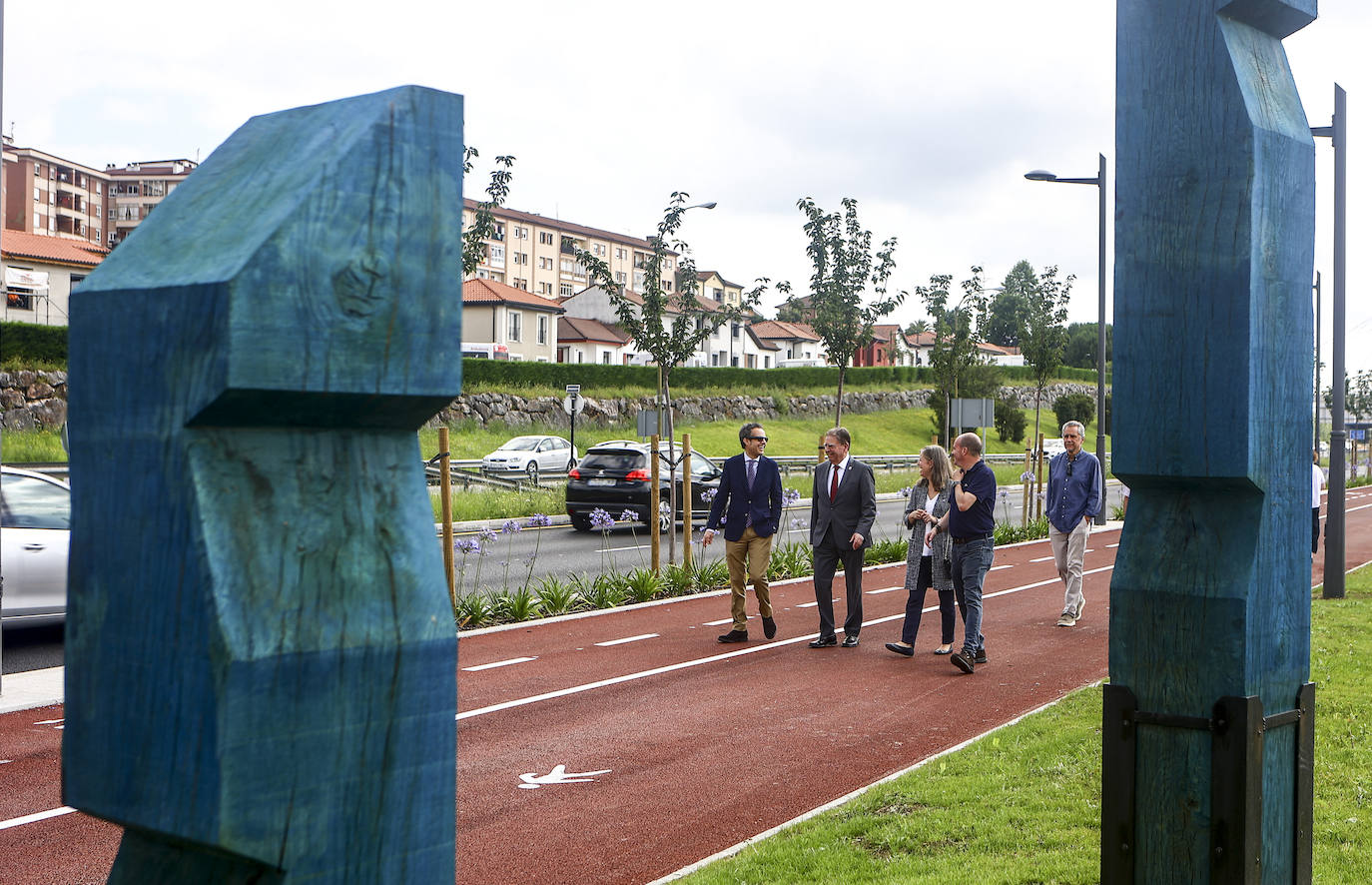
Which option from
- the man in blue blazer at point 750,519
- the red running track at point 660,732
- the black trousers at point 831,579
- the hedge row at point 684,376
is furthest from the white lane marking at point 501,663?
the hedge row at point 684,376

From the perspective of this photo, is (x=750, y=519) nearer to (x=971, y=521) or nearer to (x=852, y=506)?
(x=852, y=506)

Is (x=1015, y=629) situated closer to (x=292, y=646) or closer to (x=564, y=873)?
(x=564, y=873)

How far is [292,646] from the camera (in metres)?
0.92

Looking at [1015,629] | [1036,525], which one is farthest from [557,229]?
[1015,629]

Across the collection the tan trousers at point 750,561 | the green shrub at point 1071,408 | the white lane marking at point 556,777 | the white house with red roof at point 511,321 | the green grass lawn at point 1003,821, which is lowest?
the white lane marking at point 556,777

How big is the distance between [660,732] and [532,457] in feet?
108

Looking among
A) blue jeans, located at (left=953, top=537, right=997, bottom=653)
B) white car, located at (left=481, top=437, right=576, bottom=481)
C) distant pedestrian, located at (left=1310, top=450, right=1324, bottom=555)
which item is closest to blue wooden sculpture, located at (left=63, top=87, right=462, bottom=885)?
distant pedestrian, located at (left=1310, top=450, right=1324, bottom=555)

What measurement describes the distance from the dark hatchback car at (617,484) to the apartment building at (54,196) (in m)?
74.1

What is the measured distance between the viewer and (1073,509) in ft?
43.5

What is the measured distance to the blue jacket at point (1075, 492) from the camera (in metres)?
13.2

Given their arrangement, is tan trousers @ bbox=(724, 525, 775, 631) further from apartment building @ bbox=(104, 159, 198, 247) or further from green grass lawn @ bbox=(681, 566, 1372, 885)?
apartment building @ bbox=(104, 159, 198, 247)

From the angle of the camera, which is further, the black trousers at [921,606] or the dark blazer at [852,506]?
the dark blazer at [852,506]

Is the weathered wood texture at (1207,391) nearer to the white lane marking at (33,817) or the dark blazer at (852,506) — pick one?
the white lane marking at (33,817)

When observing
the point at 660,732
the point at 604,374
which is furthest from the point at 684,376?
the point at 660,732
